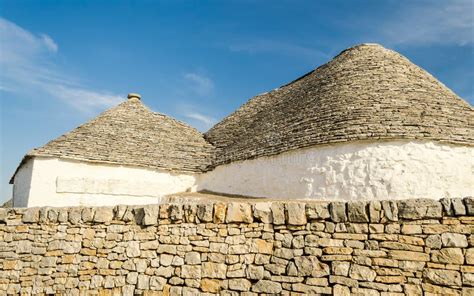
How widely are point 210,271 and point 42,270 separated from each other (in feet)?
10.0

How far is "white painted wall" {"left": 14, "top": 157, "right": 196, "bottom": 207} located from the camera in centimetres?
1337

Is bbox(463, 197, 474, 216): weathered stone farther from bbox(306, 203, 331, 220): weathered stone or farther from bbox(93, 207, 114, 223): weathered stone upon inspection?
bbox(93, 207, 114, 223): weathered stone

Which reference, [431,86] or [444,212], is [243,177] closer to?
[431,86]

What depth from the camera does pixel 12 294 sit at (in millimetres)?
6016

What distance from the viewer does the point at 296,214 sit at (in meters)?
4.98

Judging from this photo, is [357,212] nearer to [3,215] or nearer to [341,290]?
[341,290]

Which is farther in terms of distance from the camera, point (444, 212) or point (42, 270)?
point (42, 270)

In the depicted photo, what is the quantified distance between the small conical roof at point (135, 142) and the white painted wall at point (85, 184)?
0.34 metres

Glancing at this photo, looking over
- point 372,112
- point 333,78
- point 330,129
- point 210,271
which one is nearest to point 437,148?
point 372,112

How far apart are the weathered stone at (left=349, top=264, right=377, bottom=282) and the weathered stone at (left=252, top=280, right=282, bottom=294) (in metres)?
1.00

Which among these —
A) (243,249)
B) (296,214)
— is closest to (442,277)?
(296,214)

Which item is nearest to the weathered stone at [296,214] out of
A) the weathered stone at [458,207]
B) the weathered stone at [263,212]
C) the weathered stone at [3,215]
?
the weathered stone at [263,212]

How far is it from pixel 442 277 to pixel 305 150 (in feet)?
28.6

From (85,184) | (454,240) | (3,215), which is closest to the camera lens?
(454,240)
